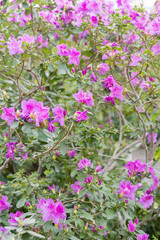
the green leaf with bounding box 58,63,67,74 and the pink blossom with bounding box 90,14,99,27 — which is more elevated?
the pink blossom with bounding box 90,14,99,27

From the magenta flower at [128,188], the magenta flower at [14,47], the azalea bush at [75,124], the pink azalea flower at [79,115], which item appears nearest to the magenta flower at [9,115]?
the azalea bush at [75,124]

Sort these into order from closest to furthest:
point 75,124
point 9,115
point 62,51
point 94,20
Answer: point 9,115
point 75,124
point 62,51
point 94,20

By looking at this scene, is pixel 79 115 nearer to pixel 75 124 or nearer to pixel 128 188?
pixel 75 124

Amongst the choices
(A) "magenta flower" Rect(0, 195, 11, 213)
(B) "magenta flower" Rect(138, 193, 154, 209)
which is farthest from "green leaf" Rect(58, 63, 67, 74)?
(B) "magenta flower" Rect(138, 193, 154, 209)

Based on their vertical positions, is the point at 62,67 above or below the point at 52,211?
above

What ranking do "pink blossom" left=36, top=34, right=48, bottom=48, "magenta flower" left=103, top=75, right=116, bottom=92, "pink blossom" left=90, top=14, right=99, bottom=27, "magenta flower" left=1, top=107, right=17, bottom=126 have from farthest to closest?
1. "pink blossom" left=36, top=34, right=48, bottom=48
2. "pink blossom" left=90, top=14, right=99, bottom=27
3. "magenta flower" left=103, top=75, right=116, bottom=92
4. "magenta flower" left=1, top=107, right=17, bottom=126

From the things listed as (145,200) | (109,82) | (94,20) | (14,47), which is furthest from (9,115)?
(145,200)

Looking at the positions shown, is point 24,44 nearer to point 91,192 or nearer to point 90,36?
point 90,36

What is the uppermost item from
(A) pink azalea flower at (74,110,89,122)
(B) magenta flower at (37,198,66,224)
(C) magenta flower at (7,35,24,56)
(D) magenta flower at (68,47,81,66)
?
(C) magenta flower at (7,35,24,56)

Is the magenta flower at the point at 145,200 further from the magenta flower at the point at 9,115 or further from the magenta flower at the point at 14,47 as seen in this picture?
the magenta flower at the point at 14,47

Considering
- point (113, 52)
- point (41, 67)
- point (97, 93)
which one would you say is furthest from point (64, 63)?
point (97, 93)

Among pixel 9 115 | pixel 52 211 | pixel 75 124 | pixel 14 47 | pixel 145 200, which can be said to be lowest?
pixel 145 200

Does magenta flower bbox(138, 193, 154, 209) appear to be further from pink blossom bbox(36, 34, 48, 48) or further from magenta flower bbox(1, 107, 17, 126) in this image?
pink blossom bbox(36, 34, 48, 48)

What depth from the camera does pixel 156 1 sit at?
7.96ft
